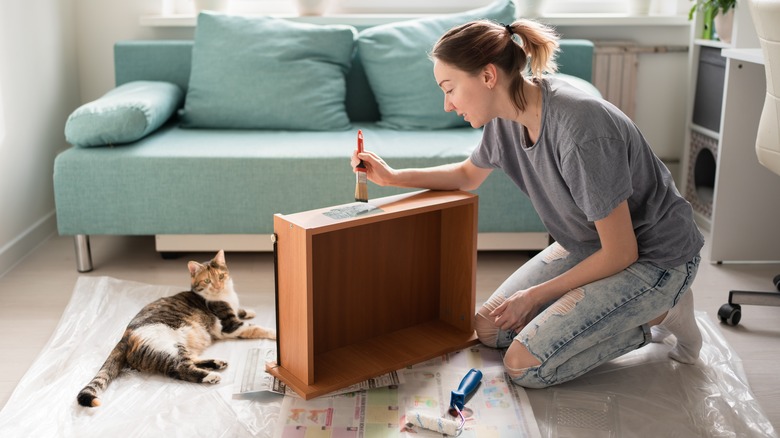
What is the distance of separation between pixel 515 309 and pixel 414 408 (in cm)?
33

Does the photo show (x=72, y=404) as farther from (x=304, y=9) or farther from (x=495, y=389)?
(x=304, y=9)

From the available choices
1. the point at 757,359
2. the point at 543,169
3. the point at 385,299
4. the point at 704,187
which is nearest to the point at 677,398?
the point at 757,359

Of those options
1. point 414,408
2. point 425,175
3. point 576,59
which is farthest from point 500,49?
point 576,59

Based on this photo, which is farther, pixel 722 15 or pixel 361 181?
pixel 722 15

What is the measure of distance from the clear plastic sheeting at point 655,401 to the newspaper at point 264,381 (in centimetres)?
34

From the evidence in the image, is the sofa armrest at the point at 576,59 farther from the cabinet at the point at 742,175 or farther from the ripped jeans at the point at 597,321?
the ripped jeans at the point at 597,321

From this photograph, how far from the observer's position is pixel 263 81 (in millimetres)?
3082

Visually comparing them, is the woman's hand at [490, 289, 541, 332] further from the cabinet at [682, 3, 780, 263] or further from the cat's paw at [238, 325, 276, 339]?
the cabinet at [682, 3, 780, 263]

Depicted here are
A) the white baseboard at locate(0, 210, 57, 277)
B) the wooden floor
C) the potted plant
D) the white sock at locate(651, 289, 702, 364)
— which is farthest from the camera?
the potted plant

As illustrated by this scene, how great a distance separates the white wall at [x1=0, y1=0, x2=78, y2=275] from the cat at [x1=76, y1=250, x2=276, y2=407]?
911 mm

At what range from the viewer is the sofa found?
106 inches

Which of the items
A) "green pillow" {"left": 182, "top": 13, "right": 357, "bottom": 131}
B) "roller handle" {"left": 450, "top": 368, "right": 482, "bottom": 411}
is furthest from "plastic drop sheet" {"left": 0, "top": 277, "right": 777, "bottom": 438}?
"green pillow" {"left": 182, "top": 13, "right": 357, "bottom": 131}

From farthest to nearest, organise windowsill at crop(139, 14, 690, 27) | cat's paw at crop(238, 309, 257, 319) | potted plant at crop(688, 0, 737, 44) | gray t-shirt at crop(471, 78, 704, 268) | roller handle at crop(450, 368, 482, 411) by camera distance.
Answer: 1. windowsill at crop(139, 14, 690, 27)
2. potted plant at crop(688, 0, 737, 44)
3. cat's paw at crop(238, 309, 257, 319)
4. roller handle at crop(450, 368, 482, 411)
5. gray t-shirt at crop(471, 78, 704, 268)

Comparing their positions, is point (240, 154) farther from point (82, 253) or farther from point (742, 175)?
point (742, 175)
